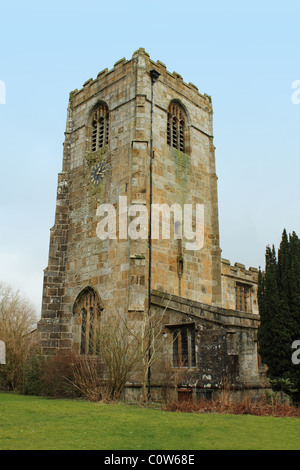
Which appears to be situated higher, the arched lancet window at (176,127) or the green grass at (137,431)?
the arched lancet window at (176,127)

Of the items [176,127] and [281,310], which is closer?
[281,310]

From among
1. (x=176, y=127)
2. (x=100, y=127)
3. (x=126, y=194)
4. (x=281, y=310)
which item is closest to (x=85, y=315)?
(x=126, y=194)

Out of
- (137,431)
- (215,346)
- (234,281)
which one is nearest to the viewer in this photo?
(137,431)

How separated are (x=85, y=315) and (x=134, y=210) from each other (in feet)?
16.1

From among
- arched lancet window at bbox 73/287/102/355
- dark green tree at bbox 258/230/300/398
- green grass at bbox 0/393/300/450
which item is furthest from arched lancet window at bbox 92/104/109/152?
green grass at bbox 0/393/300/450

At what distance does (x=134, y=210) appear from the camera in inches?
670

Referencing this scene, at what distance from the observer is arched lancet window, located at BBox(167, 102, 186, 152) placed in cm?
2023

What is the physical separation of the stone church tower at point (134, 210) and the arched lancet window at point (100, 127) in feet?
0.20

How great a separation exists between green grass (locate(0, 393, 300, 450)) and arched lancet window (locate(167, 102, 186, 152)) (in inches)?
512

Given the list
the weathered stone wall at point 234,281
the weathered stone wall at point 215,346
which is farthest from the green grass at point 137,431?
the weathered stone wall at point 234,281

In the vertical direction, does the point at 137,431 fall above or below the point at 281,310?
below

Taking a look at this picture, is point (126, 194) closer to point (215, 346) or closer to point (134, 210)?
point (134, 210)

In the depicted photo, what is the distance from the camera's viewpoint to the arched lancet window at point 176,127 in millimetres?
20234

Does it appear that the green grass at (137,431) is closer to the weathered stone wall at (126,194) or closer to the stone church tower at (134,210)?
the stone church tower at (134,210)
